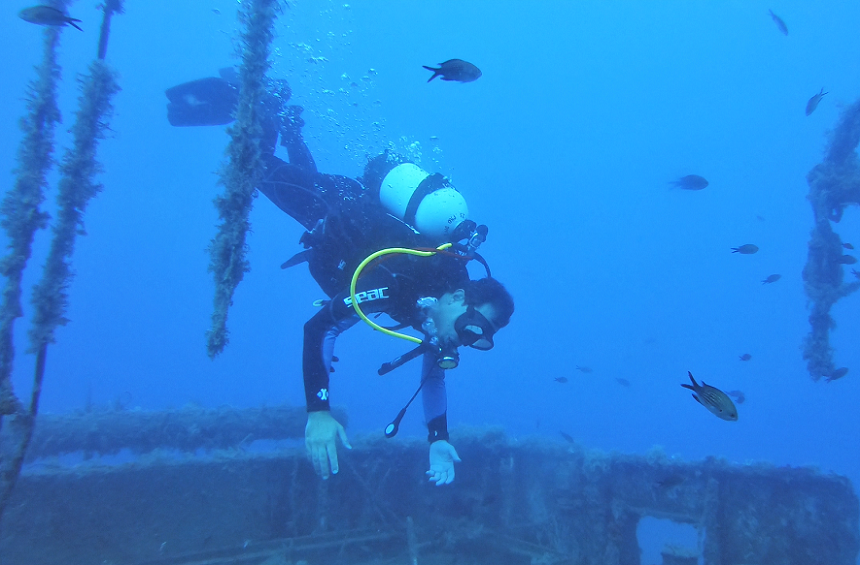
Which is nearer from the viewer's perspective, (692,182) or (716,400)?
(716,400)

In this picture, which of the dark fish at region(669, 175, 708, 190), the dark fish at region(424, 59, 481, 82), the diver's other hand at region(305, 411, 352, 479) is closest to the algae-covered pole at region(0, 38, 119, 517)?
the diver's other hand at region(305, 411, 352, 479)

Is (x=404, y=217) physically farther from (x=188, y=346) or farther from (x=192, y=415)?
(x=188, y=346)

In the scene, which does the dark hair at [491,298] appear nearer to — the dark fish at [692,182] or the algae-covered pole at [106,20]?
the algae-covered pole at [106,20]

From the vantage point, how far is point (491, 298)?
170 inches

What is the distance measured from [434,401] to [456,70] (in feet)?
11.3

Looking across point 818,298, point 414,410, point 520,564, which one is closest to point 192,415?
point 520,564

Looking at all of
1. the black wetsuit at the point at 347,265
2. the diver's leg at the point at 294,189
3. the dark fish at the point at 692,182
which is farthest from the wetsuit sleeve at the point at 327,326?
the dark fish at the point at 692,182

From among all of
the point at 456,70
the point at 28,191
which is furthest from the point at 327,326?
the point at 456,70

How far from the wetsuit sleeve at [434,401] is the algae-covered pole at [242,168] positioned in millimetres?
2098

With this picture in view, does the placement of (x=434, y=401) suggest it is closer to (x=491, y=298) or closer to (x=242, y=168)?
(x=491, y=298)

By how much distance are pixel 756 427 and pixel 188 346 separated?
309ft

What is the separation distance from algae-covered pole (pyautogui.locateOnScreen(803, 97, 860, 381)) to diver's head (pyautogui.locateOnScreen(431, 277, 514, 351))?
6626 mm

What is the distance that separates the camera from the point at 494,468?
7.33 m

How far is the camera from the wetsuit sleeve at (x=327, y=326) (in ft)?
12.9
